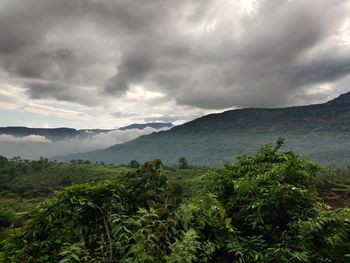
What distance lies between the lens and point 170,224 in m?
4.10

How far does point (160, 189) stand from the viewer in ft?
15.6

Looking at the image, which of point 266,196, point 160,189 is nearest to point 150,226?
point 160,189

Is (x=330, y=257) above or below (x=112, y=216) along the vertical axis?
below

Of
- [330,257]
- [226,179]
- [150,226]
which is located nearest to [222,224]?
[150,226]

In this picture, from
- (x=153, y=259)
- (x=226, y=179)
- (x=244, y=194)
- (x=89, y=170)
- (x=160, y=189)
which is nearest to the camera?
(x=153, y=259)

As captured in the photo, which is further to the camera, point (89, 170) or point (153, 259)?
point (89, 170)

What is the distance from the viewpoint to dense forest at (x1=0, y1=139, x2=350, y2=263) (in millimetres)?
3779

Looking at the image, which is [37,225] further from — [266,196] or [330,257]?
[330,257]

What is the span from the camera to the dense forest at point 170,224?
378 centimetres

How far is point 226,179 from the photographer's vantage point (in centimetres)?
697

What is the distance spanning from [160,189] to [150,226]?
839 mm

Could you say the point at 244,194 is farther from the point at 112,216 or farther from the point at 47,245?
the point at 47,245

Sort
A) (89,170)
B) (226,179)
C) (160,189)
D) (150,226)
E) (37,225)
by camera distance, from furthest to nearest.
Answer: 1. (89,170)
2. (226,179)
3. (160,189)
4. (37,225)
5. (150,226)

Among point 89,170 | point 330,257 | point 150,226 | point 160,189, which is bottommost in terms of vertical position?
point 89,170
